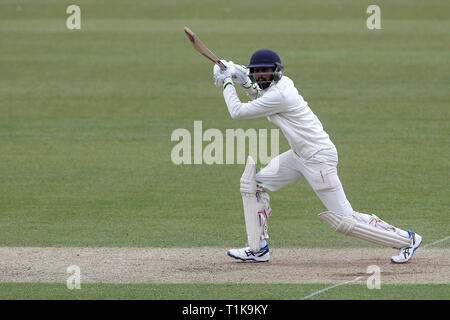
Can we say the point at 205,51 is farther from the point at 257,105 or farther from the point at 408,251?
the point at 408,251

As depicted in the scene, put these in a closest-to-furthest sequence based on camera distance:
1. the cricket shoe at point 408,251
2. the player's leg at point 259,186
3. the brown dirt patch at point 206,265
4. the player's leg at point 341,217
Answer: the brown dirt patch at point 206,265 → the player's leg at point 341,217 → the cricket shoe at point 408,251 → the player's leg at point 259,186

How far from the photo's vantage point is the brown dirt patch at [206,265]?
8.12m

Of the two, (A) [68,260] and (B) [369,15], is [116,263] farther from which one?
(B) [369,15]

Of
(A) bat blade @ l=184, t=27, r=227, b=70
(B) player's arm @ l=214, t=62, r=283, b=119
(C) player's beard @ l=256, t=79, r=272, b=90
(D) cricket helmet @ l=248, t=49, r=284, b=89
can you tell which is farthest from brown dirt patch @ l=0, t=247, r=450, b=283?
(A) bat blade @ l=184, t=27, r=227, b=70

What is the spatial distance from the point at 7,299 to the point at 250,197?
2684 millimetres

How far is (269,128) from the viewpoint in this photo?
1739 centimetres

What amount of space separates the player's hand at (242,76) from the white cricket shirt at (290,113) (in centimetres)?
38

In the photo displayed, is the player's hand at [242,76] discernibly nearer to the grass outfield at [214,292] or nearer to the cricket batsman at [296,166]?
the cricket batsman at [296,166]

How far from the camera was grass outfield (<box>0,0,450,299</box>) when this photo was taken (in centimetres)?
1038

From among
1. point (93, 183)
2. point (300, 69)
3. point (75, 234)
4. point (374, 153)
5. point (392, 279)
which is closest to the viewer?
point (392, 279)

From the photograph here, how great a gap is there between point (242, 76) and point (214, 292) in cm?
247

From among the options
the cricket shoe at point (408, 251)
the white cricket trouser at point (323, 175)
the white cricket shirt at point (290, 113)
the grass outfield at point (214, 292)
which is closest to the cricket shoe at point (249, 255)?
the white cricket trouser at point (323, 175)

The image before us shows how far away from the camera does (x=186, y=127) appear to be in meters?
17.7

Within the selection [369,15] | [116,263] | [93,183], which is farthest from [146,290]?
[369,15]
